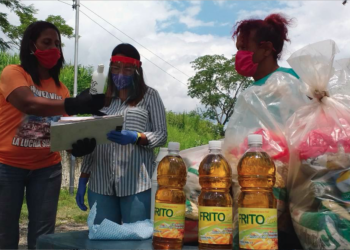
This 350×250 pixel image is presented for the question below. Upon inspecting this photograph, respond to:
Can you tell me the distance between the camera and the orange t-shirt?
2.24 m

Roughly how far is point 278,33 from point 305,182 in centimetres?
135

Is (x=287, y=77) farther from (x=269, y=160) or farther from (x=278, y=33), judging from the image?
(x=278, y=33)

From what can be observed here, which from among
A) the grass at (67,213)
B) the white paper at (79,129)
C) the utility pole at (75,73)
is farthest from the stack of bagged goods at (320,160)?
the utility pole at (75,73)

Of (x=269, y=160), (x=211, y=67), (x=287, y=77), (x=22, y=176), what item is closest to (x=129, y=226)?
(x=269, y=160)

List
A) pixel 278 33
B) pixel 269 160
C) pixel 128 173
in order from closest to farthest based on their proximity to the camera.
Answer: pixel 269 160 → pixel 128 173 → pixel 278 33

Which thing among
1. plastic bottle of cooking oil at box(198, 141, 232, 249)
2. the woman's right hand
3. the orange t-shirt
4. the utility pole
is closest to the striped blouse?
the woman's right hand

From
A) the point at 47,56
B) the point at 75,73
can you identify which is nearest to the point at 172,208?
the point at 47,56

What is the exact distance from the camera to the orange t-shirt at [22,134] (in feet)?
7.36

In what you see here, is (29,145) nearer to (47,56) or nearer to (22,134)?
(22,134)

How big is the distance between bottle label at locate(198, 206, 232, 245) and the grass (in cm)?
606

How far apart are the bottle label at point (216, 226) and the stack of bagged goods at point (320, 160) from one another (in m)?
0.21

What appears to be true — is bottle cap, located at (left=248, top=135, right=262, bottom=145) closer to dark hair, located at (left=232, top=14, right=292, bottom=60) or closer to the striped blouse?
the striped blouse

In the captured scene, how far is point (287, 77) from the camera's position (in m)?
1.52

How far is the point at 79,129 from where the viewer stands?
1666 mm
